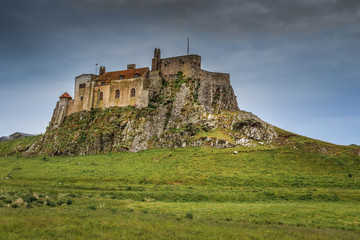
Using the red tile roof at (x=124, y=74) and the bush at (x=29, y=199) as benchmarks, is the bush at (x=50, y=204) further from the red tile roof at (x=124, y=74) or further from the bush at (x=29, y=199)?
the red tile roof at (x=124, y=74)

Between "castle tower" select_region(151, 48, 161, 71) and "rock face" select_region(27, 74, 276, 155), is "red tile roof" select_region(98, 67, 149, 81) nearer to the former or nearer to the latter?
"castle tower" select_region(151, 48, 161, 71)

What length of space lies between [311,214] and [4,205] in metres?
27.8

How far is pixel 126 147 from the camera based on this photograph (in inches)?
2879

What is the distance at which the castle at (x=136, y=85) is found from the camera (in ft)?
269

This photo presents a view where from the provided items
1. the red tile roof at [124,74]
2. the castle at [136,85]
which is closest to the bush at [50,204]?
the castle at [136,85]

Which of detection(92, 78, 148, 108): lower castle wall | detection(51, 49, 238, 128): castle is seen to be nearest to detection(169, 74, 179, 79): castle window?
detection(51, 49, 238, 128): castle

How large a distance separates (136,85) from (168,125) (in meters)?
14.3

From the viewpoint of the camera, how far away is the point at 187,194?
1581 inches

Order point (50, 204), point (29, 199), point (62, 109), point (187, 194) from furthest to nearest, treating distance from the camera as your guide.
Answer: point (62, 109) → point (187, 194) → point (29, 199) → point (50, 204)

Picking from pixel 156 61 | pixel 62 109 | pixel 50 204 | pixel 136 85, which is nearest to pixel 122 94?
pixel 136 85

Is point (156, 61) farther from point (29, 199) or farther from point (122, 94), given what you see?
point (29, 199)

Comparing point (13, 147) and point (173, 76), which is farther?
point (13, 147)

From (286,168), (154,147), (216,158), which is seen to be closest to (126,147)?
(154,147)

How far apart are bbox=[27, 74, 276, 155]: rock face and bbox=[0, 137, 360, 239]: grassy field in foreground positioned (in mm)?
4568
